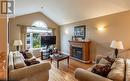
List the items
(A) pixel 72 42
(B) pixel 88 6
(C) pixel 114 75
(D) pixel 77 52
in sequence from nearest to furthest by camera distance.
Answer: (C) pixel 114 75, (B) pixel 88 6, (D) pixel 77 52, (A) pixel 72 42

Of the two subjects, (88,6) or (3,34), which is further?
(88,6)

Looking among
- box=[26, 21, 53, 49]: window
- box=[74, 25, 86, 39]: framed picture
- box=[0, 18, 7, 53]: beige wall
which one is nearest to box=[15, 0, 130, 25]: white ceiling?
box=[74, 25, 86, 39]: framed picture

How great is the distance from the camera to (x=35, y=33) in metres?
7.02

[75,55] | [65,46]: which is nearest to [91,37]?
[75,55]

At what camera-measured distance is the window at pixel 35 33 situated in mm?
6795

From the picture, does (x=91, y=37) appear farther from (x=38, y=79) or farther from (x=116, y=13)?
(x=38, y=79)

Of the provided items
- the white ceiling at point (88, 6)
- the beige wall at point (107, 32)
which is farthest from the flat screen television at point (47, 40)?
the white ceiling at point (88, 6)

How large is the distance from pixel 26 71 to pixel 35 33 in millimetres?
4640

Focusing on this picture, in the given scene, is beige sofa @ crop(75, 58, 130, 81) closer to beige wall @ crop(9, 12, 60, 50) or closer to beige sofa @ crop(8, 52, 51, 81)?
beige sofa @ crop(8, 52, 51, 81)

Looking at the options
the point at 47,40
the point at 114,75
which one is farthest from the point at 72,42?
the point at 114,75

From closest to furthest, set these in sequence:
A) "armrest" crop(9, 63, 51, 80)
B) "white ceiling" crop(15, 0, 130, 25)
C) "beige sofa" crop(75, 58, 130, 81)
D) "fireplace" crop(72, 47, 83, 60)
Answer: "beige sofa" crop(75, 58, 130, 81) → "armrest" crop(9, 63, 51, 80) → "white ceiling" crop(15, 0, 130, 25) → "fireplace" crop(72, 47, 83, 60)

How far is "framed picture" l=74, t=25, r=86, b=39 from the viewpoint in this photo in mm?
6062

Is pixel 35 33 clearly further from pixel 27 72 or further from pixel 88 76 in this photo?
pixel 88 76

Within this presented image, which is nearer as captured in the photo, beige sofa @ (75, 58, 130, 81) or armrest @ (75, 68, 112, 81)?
beige sofa @ (75, 58, 130, 81)
